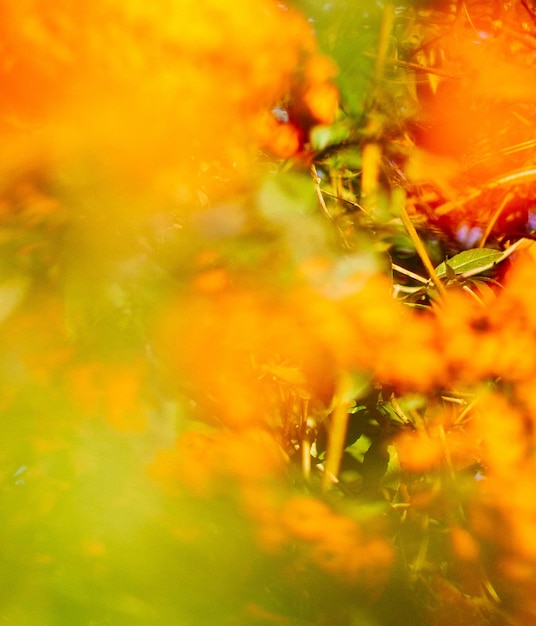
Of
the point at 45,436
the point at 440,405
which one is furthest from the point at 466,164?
the point at 45,436

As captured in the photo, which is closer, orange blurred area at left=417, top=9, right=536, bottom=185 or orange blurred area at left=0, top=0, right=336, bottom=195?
orange blurred area at left=0, top=0, right=336, bottom=195

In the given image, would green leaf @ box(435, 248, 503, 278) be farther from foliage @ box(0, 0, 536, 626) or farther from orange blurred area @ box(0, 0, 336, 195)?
orange blurred area @ box(0, 0, 336, 195)

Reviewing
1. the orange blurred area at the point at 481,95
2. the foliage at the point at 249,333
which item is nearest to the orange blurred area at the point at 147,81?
the foliage at the point at 249,333

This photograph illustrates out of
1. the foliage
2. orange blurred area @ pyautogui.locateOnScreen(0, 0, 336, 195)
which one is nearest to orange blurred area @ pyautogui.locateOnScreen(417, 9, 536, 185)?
the foliage

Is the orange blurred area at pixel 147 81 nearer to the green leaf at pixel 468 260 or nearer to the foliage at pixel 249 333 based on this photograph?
the foliage at pixel 249 333

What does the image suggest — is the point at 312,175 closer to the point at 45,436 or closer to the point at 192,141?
the point at 192,141

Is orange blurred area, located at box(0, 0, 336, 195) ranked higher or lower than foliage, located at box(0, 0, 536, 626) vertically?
higher

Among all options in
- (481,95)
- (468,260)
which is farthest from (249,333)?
(481,95)

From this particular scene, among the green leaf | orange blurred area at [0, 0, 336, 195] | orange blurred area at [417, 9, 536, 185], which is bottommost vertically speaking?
the green leaf
